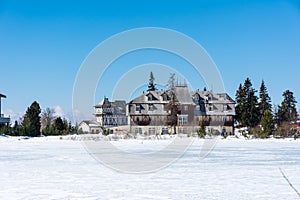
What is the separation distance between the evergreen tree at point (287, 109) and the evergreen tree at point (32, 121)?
36529 mm

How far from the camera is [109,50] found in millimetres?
22109

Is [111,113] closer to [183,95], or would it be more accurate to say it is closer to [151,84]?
[151,84]

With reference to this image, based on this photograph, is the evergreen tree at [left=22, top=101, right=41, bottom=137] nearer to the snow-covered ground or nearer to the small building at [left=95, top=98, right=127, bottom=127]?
the small building at [left=95, top=98, right=127, bottom=127]

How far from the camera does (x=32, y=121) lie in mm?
48750

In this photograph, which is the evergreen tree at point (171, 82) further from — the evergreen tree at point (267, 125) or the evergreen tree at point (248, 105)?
the evergreen tree at point (267, 125)

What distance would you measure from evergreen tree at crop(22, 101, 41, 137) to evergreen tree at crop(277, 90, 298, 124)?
1438 inches

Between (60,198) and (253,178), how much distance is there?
5.62 m

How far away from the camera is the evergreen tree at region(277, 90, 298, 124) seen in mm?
61891

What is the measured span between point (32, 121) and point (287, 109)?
40.0 m

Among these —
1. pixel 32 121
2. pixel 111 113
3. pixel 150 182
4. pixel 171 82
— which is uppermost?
pixel 171 82

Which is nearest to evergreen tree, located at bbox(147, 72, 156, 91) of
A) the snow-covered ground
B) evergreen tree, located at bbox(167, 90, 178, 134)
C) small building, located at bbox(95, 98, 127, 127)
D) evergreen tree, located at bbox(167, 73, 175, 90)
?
small building, located at bbox(95, 98, 127, 127)

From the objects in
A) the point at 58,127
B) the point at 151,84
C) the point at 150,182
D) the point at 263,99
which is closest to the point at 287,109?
the point at 263,99

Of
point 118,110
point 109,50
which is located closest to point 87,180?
point 109,50

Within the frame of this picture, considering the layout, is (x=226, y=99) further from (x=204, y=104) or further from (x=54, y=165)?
(x=54, y=165)
